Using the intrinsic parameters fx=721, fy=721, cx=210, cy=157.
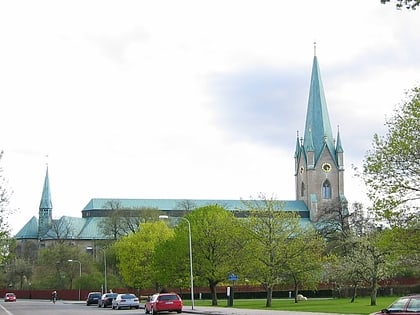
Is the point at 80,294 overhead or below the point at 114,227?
below

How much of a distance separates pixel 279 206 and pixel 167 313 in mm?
19731

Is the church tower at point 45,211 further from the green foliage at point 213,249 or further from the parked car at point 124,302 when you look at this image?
the green foliage at point 213,249

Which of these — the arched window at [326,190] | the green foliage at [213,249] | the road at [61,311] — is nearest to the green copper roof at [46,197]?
the arched window at [326,190]

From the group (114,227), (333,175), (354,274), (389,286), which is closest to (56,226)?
A: (114,227)

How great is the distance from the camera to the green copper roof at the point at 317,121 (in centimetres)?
14200

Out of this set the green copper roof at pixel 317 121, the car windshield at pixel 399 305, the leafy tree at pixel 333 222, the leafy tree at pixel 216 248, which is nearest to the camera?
the car windshield at pixel 399 305

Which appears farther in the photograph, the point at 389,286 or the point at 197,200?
the point at 197,200

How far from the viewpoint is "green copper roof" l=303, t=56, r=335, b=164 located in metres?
142

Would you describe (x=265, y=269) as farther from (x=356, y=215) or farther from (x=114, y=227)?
(x=114, y=227)

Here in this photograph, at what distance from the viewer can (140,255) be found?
82.6 m

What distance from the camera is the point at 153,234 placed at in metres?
84.2

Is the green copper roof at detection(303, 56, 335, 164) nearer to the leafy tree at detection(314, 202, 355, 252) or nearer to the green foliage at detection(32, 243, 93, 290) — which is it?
→ the leafy tree at detection(314, 202, 355, 252)

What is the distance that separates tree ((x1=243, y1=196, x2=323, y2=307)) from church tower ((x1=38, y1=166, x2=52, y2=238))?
96654 millimetres

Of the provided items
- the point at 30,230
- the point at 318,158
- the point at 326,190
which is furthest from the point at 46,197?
the point at 326,190
